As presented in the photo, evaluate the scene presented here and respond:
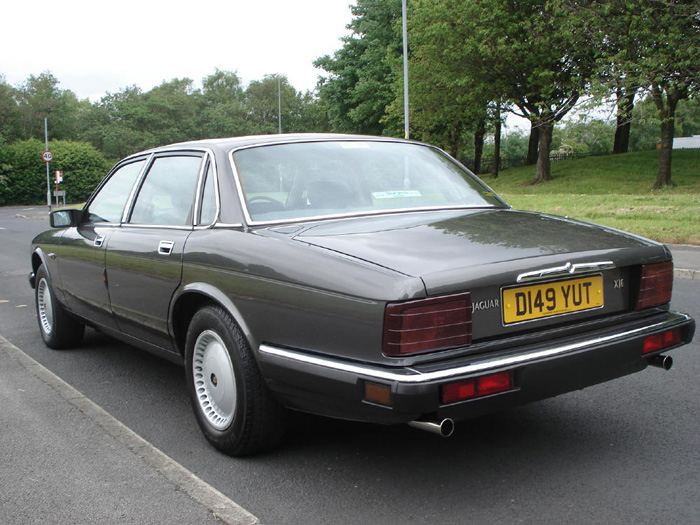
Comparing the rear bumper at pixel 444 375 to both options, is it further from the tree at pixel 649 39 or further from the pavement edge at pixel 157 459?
the tree at pixel 649 39

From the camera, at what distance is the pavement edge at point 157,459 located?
283 cm

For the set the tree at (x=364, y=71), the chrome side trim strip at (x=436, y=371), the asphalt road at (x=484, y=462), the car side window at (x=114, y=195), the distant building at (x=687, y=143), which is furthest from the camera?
the distant building at (x=687, y=143)

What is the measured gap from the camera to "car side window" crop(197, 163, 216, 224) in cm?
370

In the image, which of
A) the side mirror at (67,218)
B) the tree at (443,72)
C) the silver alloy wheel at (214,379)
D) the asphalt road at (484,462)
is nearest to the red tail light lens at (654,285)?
the asphalt road at (484,462)

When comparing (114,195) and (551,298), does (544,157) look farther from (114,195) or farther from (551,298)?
(551,298)

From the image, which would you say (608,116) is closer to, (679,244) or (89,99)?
(679,244)

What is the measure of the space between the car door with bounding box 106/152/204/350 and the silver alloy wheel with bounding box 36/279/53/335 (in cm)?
157

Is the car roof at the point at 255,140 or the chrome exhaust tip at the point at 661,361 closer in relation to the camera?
the chrome exhaust tip at the point at 661,361

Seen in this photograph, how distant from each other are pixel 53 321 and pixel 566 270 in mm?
4318

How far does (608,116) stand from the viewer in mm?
24266

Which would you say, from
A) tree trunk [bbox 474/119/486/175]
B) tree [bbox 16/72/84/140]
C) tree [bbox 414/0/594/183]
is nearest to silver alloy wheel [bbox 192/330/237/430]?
tree [bbox 414/0/594/183]

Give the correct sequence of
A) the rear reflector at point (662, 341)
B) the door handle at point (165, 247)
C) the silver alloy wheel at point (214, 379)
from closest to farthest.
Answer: the rear reflector at point (662, 341)
the silver alloy wheel at point (214, 379)
the door handle at point (165, 247)

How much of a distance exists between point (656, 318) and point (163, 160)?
2.96 meters

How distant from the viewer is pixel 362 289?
270 centimetres
